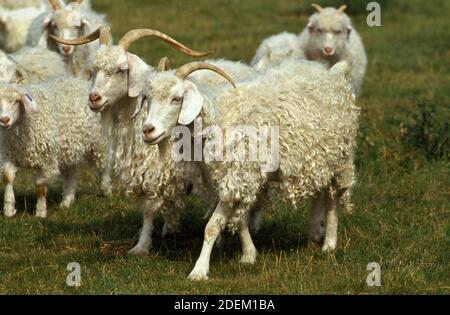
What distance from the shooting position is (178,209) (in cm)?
741

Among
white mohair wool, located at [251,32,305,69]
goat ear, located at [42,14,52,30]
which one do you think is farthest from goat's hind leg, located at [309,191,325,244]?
goat ear, located at [42,14,52,30]

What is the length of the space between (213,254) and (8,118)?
1960 millimetres

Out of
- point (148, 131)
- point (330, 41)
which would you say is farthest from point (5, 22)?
point (148, 131)

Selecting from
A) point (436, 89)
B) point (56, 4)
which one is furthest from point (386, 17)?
point (56, 4)

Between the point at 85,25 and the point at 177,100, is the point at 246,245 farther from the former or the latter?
the point at 85,25

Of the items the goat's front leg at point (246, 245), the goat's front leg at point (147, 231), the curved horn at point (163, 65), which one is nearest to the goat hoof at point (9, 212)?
the goat's front leg at point (147, 231)

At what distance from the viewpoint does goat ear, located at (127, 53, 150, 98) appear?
23.3ft

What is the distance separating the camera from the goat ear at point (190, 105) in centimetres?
631

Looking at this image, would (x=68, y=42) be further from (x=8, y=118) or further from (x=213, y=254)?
(x=213, y=254)

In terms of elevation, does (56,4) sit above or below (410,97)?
above

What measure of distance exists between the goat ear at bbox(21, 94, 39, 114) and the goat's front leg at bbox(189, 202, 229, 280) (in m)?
2.14

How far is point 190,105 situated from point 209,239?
34.8 inches

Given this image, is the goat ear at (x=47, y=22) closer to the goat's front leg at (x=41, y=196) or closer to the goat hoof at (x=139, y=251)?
the goat's front leg at (x=41, y=196)

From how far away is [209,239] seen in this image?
658 centimetres
